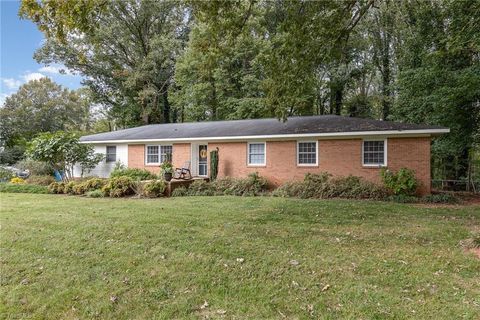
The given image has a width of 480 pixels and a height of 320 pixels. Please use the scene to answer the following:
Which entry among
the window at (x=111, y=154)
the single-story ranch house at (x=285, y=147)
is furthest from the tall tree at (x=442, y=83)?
the window at (x=111, y=154)

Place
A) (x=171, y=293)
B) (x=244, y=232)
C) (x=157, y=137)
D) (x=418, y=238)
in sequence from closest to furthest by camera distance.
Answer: (x=171, y=293), (x=418, y=238), (x=244, y=232), (x=157, y=137)

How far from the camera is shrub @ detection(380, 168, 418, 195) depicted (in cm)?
1199

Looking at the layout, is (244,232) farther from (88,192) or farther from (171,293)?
(88,192)

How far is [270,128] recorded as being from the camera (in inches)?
612

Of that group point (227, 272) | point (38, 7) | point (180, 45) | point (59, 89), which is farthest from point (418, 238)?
point (59, 89)

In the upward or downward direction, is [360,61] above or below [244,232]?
above

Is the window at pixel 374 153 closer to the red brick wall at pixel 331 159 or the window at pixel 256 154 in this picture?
the red brick wall at pixel 331 159

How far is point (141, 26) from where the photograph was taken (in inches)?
1141

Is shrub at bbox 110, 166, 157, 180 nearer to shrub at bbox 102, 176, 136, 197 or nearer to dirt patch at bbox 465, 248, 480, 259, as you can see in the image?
shrub at bbox 102, 176, 136, 197

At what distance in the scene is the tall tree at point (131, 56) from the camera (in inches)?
1047

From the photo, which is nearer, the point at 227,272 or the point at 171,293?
the point at 171,293

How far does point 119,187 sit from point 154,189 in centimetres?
158

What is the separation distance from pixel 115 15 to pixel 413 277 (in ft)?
98.9

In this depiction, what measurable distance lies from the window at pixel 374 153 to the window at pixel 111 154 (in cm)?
1389
